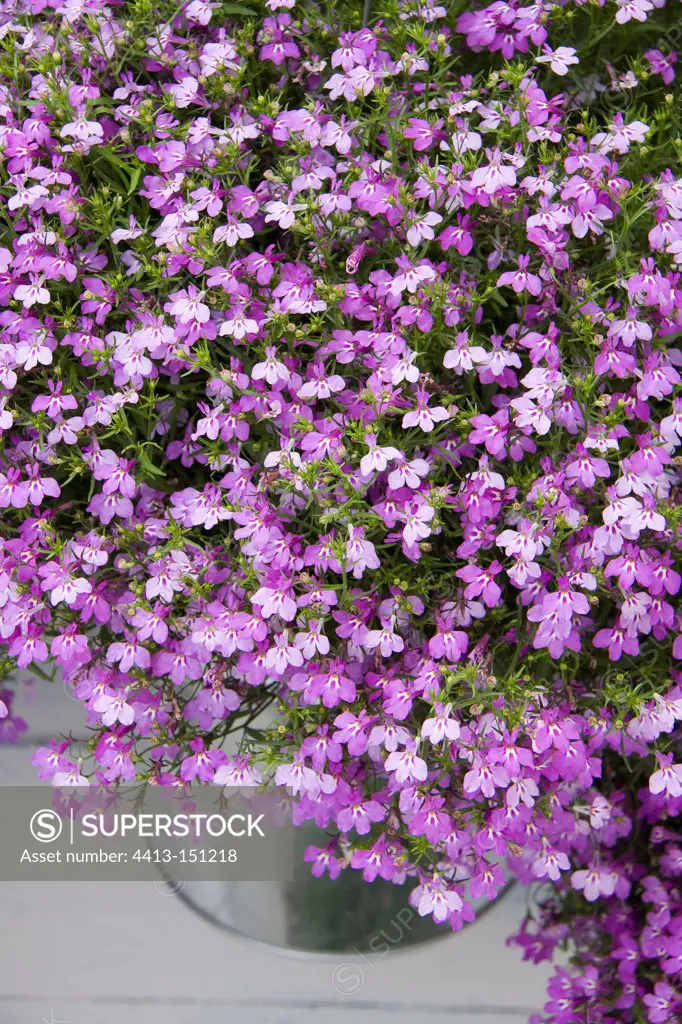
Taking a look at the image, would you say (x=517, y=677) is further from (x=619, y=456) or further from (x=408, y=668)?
(x=619, y=456)

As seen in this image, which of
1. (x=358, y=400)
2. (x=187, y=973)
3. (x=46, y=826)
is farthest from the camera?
(x=187, y=973)

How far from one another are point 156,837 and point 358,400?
23.9 inches

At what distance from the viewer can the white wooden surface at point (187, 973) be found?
4.65ft

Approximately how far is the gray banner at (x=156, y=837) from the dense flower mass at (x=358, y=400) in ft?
0.65

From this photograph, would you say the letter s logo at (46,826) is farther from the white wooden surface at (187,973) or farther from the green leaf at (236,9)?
the green leaf at (236,9)

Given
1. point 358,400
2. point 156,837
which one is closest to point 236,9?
point 358,400

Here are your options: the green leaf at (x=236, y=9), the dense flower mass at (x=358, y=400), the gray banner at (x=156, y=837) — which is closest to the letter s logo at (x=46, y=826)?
the gray banner at (x=156, y=837)

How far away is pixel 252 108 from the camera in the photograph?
34.4 inches

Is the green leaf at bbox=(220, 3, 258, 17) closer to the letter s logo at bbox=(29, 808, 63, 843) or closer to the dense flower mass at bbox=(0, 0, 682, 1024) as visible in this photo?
the dense flower mass at bbox=(0, 0, 682, 1024)

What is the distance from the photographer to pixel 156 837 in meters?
1.13

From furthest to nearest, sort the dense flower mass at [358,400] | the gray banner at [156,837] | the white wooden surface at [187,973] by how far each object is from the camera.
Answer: the white wooden surface at [187,973]
the gray banner at [156,837]
the dense flower mass at [358,400]

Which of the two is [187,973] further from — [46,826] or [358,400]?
[358,400]

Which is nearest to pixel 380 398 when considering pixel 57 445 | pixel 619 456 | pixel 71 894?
pixel 619 456

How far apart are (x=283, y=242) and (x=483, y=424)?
274mm
